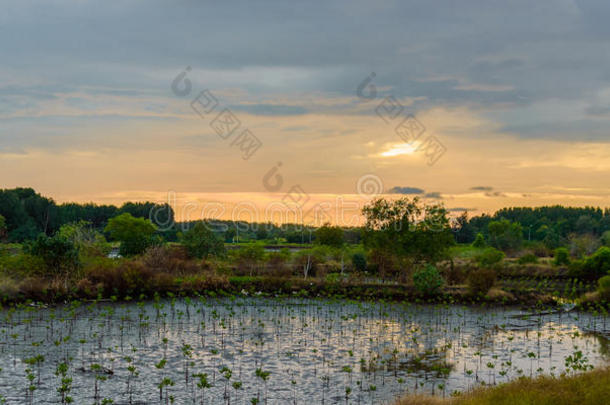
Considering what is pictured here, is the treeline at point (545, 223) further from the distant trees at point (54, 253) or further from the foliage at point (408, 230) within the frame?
the distant trees at point (54, 253)

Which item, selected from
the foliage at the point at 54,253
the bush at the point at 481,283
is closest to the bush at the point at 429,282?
the bush at the point at 481,283

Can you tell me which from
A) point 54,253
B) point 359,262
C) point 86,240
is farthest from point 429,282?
point 86,240

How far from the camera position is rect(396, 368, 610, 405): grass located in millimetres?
15898

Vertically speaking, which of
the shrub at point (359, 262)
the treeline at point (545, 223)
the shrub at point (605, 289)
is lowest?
the shrub at point (605, 289)

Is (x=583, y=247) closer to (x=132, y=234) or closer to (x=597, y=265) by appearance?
(x=597, y=265)

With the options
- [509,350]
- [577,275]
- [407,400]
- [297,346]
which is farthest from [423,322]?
[577,275]

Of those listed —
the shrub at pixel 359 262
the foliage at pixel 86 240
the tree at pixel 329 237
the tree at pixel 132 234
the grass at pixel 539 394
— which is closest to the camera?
the grass at pixel 539 394

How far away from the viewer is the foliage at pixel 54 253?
40.8 meters

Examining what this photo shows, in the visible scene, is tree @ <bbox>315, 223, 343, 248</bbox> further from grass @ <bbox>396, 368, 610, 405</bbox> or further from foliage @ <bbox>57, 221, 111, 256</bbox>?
grass @ <bbox>396, 368, 610, 405</bbox>

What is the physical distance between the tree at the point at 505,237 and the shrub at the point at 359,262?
44.0m

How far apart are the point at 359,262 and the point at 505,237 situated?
156 feet

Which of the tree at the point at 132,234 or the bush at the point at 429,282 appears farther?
the tree at the point at 132,234

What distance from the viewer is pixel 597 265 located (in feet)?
185

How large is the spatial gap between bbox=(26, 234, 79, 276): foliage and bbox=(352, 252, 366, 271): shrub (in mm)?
29745
